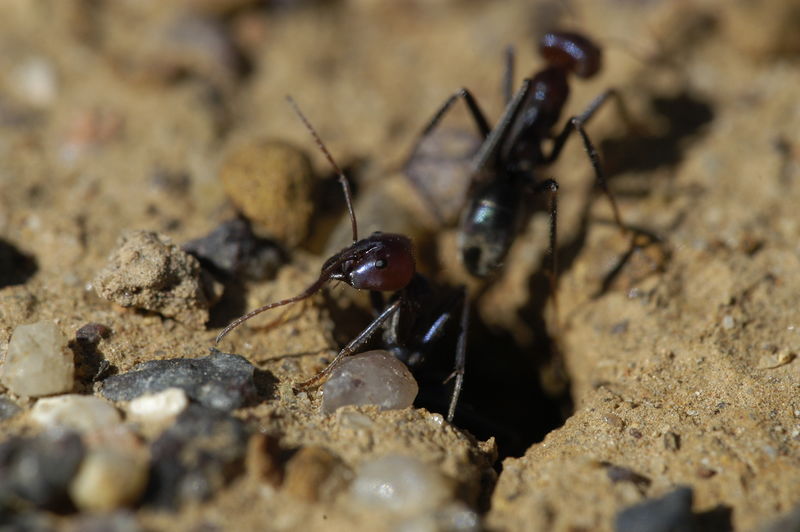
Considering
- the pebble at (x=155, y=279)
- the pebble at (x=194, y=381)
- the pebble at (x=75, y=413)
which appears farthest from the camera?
the pebble at (x=155, y=279)

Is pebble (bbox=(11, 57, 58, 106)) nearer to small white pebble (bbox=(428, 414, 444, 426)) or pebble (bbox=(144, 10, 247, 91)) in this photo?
pebble (bbox=(144, 10, 247, 91))

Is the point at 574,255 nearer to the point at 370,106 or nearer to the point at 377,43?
the point at 370,106

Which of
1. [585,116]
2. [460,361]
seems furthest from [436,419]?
[585,116]

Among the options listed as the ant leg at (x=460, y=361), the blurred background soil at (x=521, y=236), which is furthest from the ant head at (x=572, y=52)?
the ant leg at (x=460, y=361)

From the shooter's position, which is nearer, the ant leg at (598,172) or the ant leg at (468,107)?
the ant leg at (598,172)

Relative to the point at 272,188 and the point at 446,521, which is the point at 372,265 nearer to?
the point at 272,188

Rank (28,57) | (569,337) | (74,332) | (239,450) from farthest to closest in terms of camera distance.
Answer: (28,57)
(569,337)
(74,332)
(239,450)

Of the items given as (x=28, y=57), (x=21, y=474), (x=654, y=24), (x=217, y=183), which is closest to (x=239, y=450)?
(x=21, y=474)

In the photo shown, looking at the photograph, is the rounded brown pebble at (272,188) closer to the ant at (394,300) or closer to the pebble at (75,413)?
the ant at (394,300)
